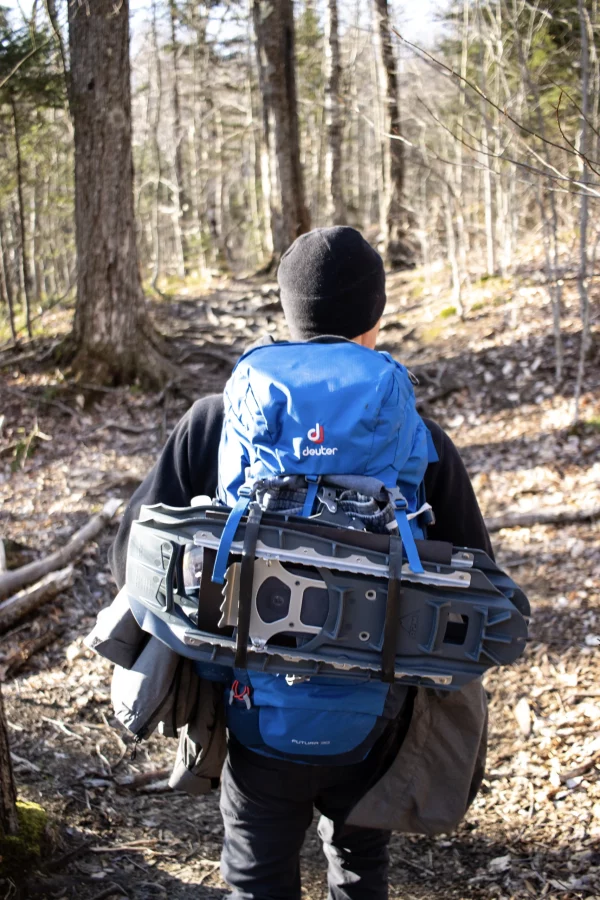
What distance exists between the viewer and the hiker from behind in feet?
5.92

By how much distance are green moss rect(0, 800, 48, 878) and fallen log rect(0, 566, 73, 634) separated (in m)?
1.98

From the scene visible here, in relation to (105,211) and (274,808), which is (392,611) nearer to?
(274,808)

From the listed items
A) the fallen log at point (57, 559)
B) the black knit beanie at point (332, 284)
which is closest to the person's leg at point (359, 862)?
the black knit beanie at point (332, 284)

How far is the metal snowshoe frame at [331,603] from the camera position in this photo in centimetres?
155

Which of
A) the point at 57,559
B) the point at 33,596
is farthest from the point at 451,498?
the point at 57,559

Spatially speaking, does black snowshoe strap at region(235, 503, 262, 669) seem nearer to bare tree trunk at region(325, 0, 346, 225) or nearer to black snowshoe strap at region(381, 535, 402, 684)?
black snowshoe strap at region(381, 535, 402, 684)

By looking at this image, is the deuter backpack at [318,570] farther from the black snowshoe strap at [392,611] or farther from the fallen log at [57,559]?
the fallen log at [57,559]

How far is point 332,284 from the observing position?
6.23 ft

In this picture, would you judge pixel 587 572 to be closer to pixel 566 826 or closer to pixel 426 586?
pixel 566 826

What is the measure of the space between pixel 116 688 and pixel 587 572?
3.87 meters

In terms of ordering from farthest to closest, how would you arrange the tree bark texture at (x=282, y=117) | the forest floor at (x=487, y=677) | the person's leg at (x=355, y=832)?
the tree bark texture at (x=282, y=117) → the forest floor at (x=487, y=677) → the person's leg at (x=355, y=832)

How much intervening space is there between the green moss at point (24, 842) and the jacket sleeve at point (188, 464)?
1.25m

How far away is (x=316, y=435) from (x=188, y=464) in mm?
468

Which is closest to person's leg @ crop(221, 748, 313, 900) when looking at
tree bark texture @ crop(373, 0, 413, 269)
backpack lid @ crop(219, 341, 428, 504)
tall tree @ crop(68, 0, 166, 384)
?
backpack lid @ crop(219, 341, 428, 504)
